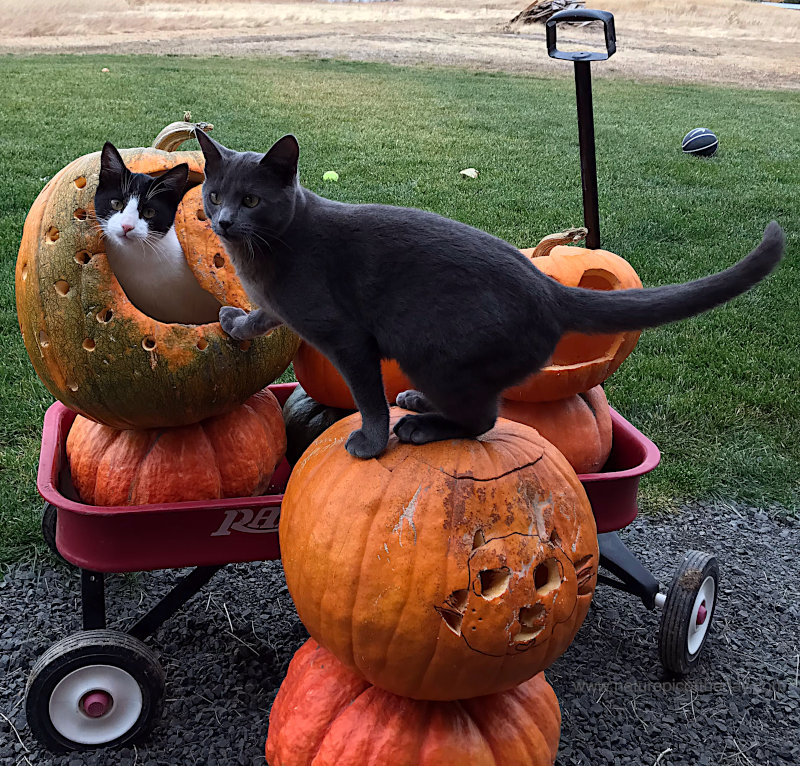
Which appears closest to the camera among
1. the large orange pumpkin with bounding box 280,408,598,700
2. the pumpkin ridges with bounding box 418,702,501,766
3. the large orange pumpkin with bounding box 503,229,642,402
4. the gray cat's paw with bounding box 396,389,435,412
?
the large orange pumpkin with bounding box 280,408,598,700

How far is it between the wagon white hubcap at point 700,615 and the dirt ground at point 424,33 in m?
13.2

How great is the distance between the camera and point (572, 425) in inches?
98.7

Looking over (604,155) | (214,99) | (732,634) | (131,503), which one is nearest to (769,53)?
(604,155)

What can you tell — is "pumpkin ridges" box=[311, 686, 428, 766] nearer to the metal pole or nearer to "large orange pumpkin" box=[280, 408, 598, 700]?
"large orange pumpkin" box=[280, 408, 598, 700]

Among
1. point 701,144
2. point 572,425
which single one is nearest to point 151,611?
point 572,425

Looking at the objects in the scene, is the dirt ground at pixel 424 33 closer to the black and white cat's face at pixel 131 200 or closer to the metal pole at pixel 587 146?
the metal pole at pixel 587 146

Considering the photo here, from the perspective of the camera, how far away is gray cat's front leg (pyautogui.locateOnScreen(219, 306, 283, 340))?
Answer: 6.84 feet

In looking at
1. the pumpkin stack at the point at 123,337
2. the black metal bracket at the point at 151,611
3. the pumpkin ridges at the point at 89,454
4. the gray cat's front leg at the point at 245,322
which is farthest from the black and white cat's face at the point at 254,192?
the black metal bracket at the point at 151,611

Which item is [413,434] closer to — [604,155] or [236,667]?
[236,667]

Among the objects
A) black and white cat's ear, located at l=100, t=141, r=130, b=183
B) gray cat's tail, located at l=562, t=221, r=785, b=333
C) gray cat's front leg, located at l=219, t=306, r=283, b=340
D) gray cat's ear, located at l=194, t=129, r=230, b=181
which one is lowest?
gray cat's front leg, located at l=219, t=306, r=283, b=340

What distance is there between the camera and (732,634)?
2.82 m

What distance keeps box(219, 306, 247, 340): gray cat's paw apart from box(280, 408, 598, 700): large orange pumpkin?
1.53 feet

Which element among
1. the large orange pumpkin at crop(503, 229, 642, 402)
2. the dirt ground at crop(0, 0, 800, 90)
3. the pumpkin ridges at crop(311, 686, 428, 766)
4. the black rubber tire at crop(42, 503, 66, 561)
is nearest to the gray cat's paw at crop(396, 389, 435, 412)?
the large orange pumpkin at crop(503, 229, 642, 402)

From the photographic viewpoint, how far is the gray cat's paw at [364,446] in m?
1.89
